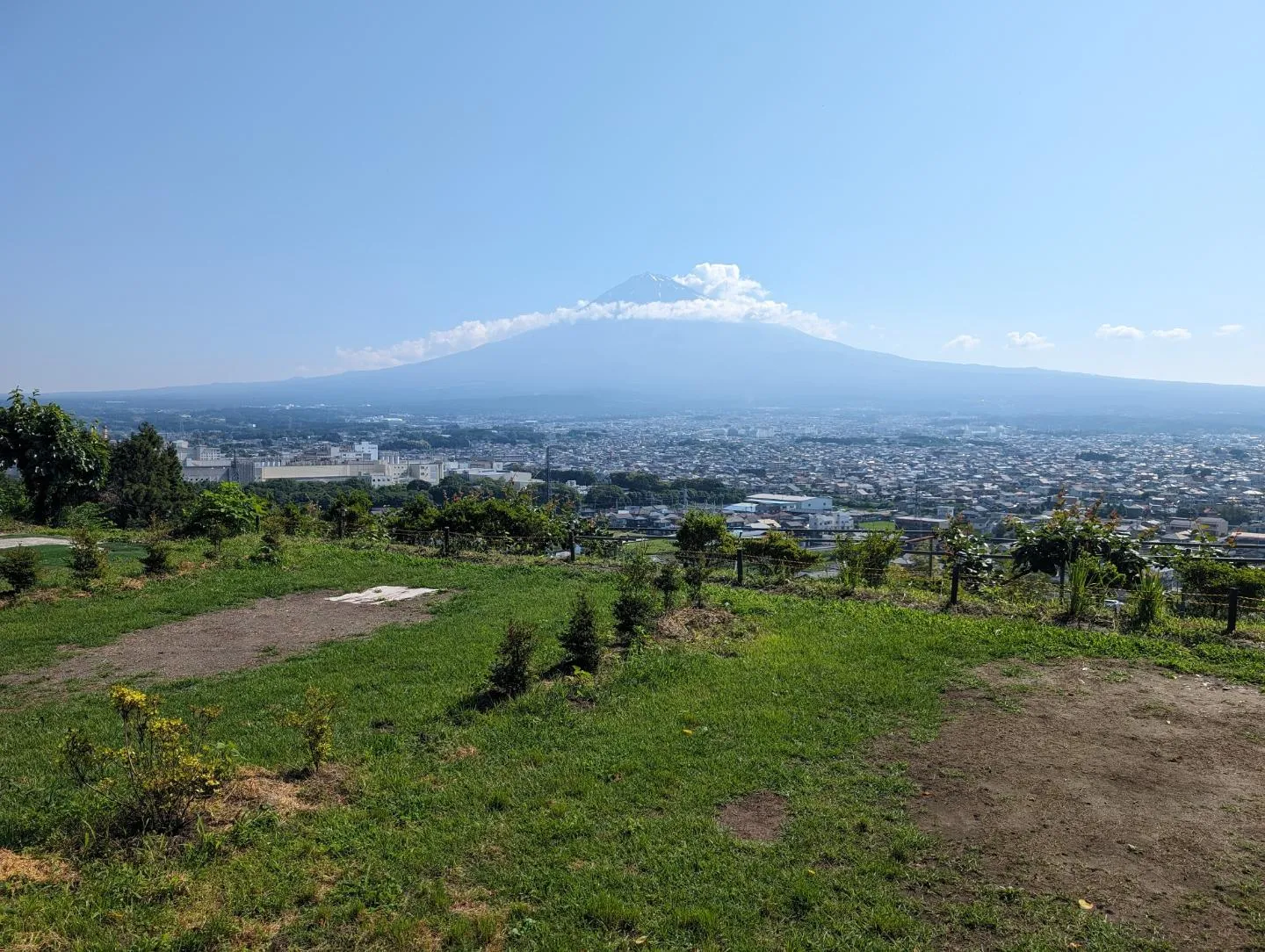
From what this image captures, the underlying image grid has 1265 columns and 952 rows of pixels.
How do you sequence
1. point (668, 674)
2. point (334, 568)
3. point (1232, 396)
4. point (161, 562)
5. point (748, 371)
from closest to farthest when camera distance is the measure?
point (668, 674) → point (161, 562) → point (334, 568) → point (1232, 396) → point (748, 371)

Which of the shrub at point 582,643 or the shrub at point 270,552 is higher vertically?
the shrub at point 582,643

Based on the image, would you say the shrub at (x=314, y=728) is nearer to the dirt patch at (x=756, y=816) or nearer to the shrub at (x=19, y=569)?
the dirt patch at (x=756, y=816)

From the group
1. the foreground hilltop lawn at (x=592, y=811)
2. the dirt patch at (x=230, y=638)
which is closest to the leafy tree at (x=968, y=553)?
the foreground hilltop lawn at (x=592, y=811)

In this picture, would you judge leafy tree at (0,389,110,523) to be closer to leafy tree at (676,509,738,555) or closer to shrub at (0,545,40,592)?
shrub at (0,545,40,592)

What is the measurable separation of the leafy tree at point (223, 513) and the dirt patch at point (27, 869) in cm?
1243

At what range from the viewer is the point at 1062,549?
10.8 meters

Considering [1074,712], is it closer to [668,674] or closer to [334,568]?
[668,674]

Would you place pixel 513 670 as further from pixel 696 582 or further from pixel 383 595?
pixel 383 595

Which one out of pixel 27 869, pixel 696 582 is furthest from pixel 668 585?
pixel 27 869

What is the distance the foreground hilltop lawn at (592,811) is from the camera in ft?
11.6

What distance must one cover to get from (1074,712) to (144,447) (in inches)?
1116

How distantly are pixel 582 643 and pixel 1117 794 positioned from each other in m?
4.63

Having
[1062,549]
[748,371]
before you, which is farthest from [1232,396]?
[1062,549]

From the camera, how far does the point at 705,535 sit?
14648 millimetres
